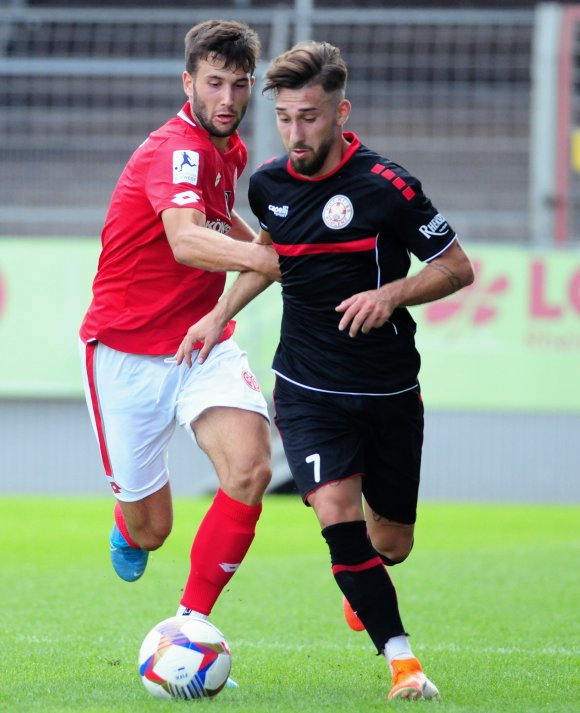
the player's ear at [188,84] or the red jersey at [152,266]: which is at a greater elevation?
the player's ear at [188,84]

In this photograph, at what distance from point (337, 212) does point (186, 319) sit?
1.06 metres

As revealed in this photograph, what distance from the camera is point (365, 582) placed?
477cm

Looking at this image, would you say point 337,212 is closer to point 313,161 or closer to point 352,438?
point 313,161

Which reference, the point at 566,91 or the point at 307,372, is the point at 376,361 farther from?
the point at 566,91

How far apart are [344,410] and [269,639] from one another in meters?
1.63

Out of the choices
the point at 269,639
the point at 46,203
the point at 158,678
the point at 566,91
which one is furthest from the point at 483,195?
the point at 158,678

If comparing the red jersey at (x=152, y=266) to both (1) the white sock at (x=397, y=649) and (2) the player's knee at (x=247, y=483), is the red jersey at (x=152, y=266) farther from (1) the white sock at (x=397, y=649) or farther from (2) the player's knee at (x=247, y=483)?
(1) the white sock at (x=397, y=649)

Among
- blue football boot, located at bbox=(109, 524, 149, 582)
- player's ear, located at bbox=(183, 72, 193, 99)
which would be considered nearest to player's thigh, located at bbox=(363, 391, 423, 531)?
blue football boot, located at bbox=(109, 524, 149, 582)

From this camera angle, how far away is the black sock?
475 centimetres

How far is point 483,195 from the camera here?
16.0 m

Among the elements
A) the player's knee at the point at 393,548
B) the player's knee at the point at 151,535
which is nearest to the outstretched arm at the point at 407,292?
the player's knee at the point at 393,548

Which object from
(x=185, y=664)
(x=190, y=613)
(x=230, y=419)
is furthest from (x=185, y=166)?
(x=185, y=664)

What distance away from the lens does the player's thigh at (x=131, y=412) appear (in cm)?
570

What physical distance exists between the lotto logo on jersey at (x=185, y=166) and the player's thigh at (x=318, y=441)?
932mm
